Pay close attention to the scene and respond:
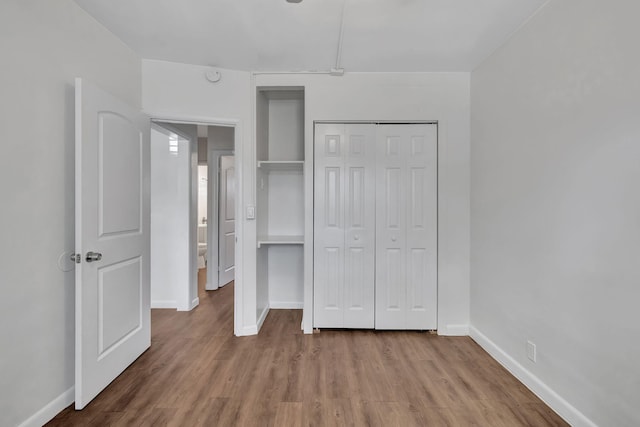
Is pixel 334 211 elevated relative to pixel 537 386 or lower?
elevated

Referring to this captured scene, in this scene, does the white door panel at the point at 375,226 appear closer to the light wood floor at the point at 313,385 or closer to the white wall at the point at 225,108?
the light wood floor at the point at 313,385

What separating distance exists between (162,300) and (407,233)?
301 centimetres

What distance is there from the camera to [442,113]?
280 cm

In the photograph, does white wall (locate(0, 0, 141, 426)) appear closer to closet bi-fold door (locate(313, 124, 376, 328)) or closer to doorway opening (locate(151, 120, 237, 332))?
doorway opening (locate(151, 120, 237, 332))

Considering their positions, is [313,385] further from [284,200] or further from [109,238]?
[284,200]

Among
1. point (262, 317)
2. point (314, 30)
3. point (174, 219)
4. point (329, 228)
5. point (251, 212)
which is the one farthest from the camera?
point (174, 219)

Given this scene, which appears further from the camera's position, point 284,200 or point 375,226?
point 284,200

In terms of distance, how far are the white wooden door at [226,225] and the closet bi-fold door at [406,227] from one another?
241 centimetres

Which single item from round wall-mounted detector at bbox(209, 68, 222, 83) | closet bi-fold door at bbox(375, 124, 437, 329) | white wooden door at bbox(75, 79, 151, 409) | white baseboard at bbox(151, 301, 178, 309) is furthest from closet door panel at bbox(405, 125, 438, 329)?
white baseboard at bbox(151, 301, 178, 309)

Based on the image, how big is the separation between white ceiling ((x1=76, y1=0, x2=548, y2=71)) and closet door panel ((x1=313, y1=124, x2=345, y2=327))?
2.41 ft

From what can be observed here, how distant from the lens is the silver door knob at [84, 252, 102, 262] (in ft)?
5.87

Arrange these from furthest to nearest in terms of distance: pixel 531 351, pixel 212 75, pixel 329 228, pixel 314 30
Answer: pixel 329 228 < pixel 212 75 < pixel 314 30 < pixel 531 351

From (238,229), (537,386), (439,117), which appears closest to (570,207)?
(537,386)

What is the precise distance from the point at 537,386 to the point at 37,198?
130 inches
